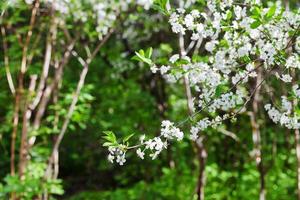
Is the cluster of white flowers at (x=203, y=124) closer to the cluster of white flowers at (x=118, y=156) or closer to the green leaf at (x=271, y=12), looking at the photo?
the cluster of white flowers at (x=118, y=156)

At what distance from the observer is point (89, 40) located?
6.80 m

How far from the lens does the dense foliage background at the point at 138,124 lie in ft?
20.7

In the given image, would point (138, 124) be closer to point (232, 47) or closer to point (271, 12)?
point (232, 47)

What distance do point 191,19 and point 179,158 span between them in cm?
544

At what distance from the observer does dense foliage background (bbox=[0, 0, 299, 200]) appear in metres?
6.32

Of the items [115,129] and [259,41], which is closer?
[259,41]

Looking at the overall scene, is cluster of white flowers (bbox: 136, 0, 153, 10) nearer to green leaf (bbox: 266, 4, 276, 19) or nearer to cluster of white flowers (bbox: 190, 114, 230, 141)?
cluster of white flowers (bbox: 190, 114, 230, 141)

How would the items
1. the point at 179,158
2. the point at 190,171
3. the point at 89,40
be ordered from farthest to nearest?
the point at 179,158 < the point at 190,171 < the point at 89,40

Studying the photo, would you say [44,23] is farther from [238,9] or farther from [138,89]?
[238,9]

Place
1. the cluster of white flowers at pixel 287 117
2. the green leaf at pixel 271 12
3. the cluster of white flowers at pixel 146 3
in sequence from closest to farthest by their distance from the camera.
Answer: the green leaf at pixel 271 12 < the cluster of white flowers at pixel 287 117 < the cluster of white flowers at pixel 146 3

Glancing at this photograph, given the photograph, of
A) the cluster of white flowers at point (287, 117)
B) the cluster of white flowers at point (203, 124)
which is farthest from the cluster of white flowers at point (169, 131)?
the cluster of white flowers at point (287, 117)

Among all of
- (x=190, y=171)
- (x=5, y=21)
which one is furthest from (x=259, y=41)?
(x=190, y=171)

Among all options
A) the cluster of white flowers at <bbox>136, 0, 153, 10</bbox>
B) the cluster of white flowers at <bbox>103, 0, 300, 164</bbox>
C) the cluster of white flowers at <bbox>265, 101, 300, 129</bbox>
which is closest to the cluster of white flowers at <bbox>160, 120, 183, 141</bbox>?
the cluster of white flowers at <bbox>103, 0, 300, 164</bbox>

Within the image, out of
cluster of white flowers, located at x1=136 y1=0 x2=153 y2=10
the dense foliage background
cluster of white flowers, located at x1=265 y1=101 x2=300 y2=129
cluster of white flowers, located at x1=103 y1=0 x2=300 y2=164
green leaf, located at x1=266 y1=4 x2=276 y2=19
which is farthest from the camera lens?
the dense foliage background
